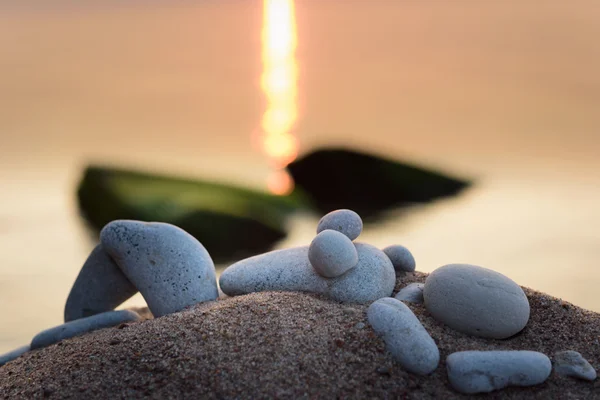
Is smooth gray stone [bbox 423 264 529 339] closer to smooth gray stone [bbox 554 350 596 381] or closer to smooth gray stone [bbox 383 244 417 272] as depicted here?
smooth gray stone [bbox 554 350 596 381]

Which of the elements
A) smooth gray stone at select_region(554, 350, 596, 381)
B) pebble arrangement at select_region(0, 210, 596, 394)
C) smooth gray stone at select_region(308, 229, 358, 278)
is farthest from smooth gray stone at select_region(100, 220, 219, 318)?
smooth gray stone at select_region(554, 350, 596, 381)

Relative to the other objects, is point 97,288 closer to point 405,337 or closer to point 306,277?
point 306,277

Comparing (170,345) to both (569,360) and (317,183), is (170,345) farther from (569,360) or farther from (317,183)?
(317,183)

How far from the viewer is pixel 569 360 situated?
280 cm

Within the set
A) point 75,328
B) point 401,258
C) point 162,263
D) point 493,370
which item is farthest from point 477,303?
point 75,328

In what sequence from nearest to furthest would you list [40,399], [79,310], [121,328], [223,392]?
[223,392] → [40,399] → [121,328] → [79,310]

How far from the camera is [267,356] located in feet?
8.72

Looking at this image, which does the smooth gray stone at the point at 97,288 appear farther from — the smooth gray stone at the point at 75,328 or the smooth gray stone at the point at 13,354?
the smooth gray stone at the point at 13,354

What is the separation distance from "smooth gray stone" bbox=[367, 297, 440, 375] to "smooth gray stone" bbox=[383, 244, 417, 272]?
78 centimetres

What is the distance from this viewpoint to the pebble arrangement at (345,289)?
8.70 feet

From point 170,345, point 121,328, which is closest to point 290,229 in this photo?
point 121,328

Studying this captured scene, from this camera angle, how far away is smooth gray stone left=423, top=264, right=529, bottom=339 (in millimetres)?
2928

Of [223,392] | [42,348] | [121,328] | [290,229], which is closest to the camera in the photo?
[223,392]

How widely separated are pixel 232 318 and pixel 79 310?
1.32 m
